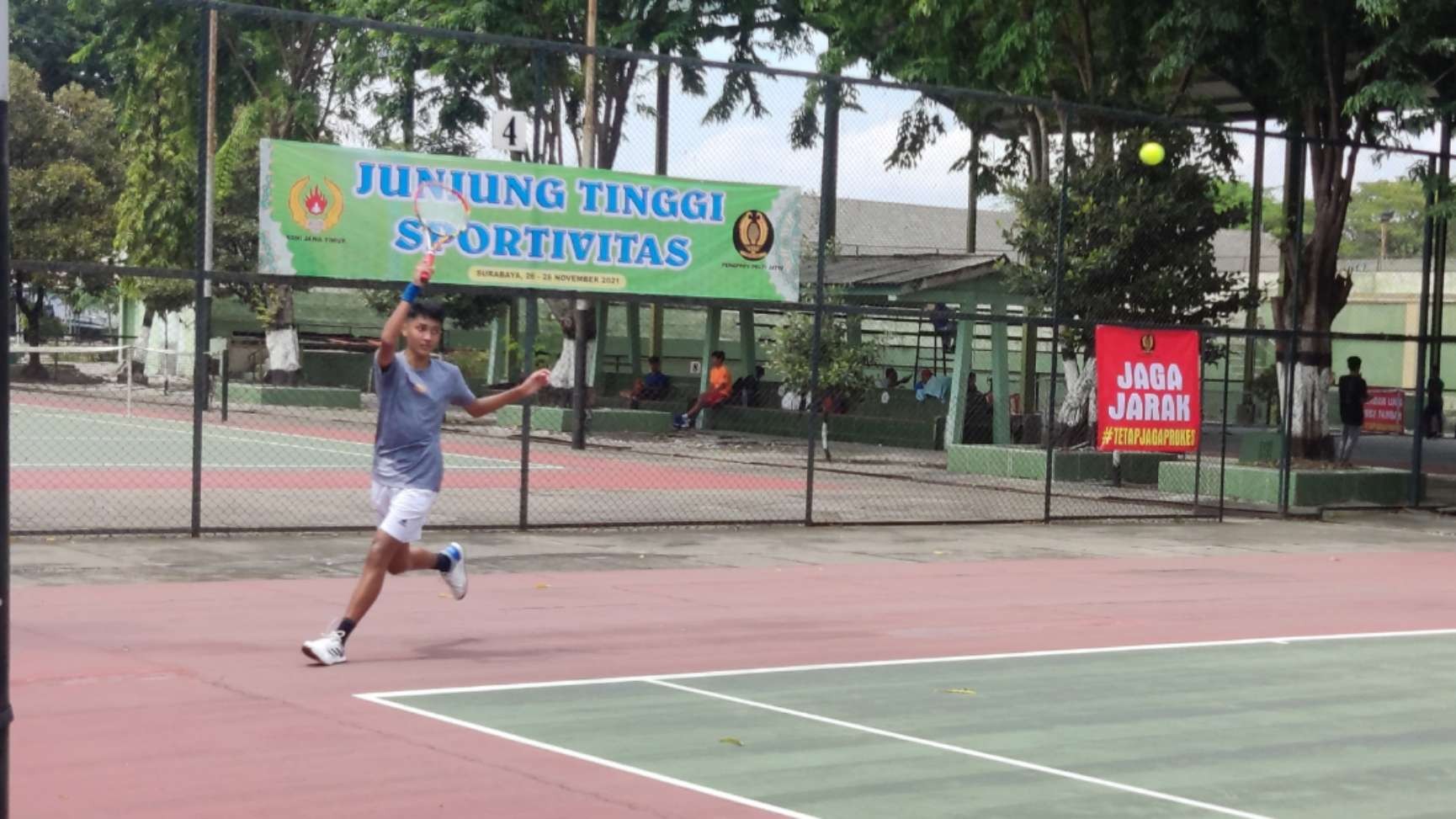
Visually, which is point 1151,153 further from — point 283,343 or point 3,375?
point 3,375

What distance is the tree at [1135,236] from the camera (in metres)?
23.4

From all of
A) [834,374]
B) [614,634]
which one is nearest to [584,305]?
[834,374]

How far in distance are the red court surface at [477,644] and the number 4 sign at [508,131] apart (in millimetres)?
6597

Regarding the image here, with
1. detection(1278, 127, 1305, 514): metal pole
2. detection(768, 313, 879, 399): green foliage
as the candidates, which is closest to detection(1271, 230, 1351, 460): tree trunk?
detection(1278, 127, 1305, 514): metal pole

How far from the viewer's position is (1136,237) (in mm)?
23344

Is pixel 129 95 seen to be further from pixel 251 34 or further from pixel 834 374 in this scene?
pixel 834 374

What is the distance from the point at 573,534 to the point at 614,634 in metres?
5.65

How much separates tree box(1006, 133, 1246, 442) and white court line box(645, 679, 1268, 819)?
15.4 metres

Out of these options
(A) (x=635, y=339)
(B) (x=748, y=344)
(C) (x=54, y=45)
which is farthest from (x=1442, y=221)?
(C) (x=54, y=45)

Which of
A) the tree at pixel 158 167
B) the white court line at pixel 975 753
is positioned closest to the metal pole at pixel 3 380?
the white court line at pixel 975 753

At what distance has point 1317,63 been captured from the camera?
22.4 metres

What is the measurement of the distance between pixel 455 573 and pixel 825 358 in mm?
19719

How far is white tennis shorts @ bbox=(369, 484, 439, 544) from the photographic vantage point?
9344mm

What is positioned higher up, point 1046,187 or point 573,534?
point 1046,187
